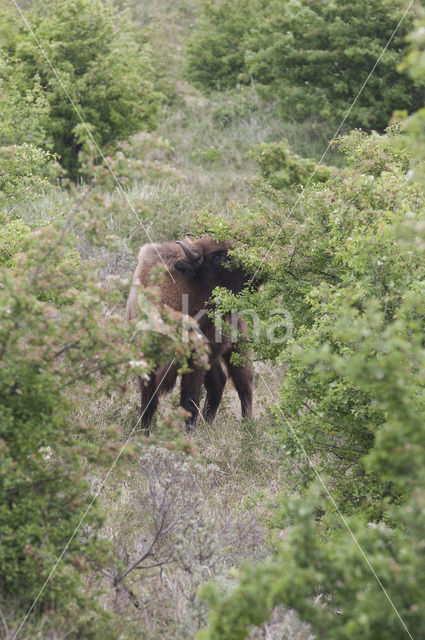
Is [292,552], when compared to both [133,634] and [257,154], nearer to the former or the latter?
[133,634]

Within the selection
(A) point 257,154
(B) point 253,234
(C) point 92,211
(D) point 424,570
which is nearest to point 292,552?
(D) point 424,570

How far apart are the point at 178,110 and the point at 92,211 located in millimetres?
15984

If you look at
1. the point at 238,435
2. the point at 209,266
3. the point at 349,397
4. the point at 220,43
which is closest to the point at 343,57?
the point at 220,43

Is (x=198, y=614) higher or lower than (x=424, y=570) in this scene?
lower

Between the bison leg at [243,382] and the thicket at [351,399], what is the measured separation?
1787 millimetres

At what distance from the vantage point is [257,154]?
29.7 feet

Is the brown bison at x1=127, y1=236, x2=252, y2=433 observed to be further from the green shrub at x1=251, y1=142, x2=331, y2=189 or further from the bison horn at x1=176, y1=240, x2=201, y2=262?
the green shrub at x1=251, y1=142, x2=331, y2=189

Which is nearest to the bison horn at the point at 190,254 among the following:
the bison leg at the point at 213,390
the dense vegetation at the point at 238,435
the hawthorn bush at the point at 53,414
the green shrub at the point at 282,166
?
the dense vegetation at the point at 238,435

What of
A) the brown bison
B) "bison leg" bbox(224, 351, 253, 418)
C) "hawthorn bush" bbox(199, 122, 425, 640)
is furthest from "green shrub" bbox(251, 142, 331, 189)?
"bison leg" bbox(224, 351, 253, 418)

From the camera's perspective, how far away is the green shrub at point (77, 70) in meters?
11.6

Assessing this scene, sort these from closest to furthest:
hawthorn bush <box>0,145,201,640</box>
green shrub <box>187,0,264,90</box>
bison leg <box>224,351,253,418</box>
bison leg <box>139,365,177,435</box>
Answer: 1. hawthorn bush <box>0,145,201,640</box>
2. bison leg <box>139,365,177,435</box>
3. bison leg <box>224,351,253,418</box>
4. green shrub <box>187,0,264,90</box>

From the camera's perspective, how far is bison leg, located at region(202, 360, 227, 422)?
7411 mm

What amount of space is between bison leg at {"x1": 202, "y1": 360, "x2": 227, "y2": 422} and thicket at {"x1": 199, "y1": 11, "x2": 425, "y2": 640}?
1.89 meters

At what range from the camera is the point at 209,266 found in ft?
22.6
